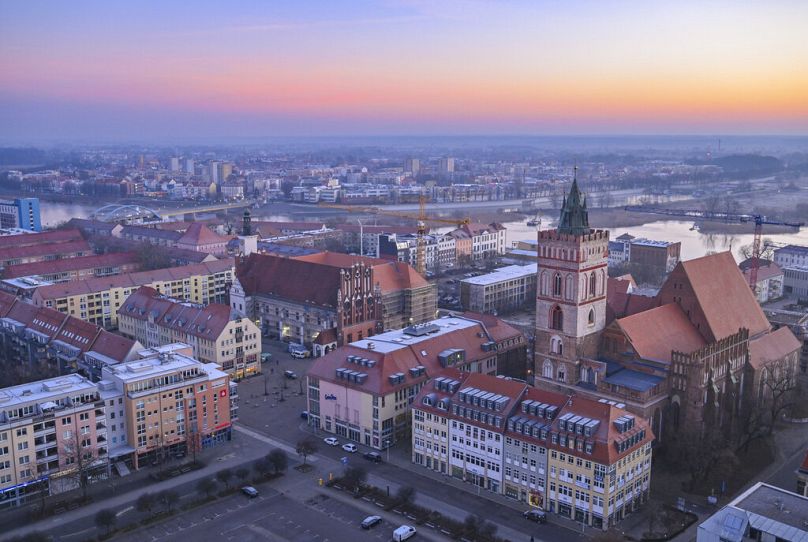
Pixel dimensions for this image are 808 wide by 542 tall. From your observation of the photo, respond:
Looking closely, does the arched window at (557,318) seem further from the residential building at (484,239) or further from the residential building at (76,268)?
the residential building at (484,239)

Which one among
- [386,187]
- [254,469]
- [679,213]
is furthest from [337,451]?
[386,187]

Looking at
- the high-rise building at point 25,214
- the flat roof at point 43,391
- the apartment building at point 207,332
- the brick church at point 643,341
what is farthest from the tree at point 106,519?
the high-rise building at point 25,214

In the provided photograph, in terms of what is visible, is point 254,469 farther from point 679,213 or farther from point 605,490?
point 679,213

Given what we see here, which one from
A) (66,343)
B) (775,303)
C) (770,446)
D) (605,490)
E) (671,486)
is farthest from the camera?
(775,303)

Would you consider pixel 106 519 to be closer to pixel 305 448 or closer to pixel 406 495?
pixel 305 448

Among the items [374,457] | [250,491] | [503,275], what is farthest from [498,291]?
[250,491]

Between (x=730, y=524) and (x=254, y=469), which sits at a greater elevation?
(x=730, y=524)
